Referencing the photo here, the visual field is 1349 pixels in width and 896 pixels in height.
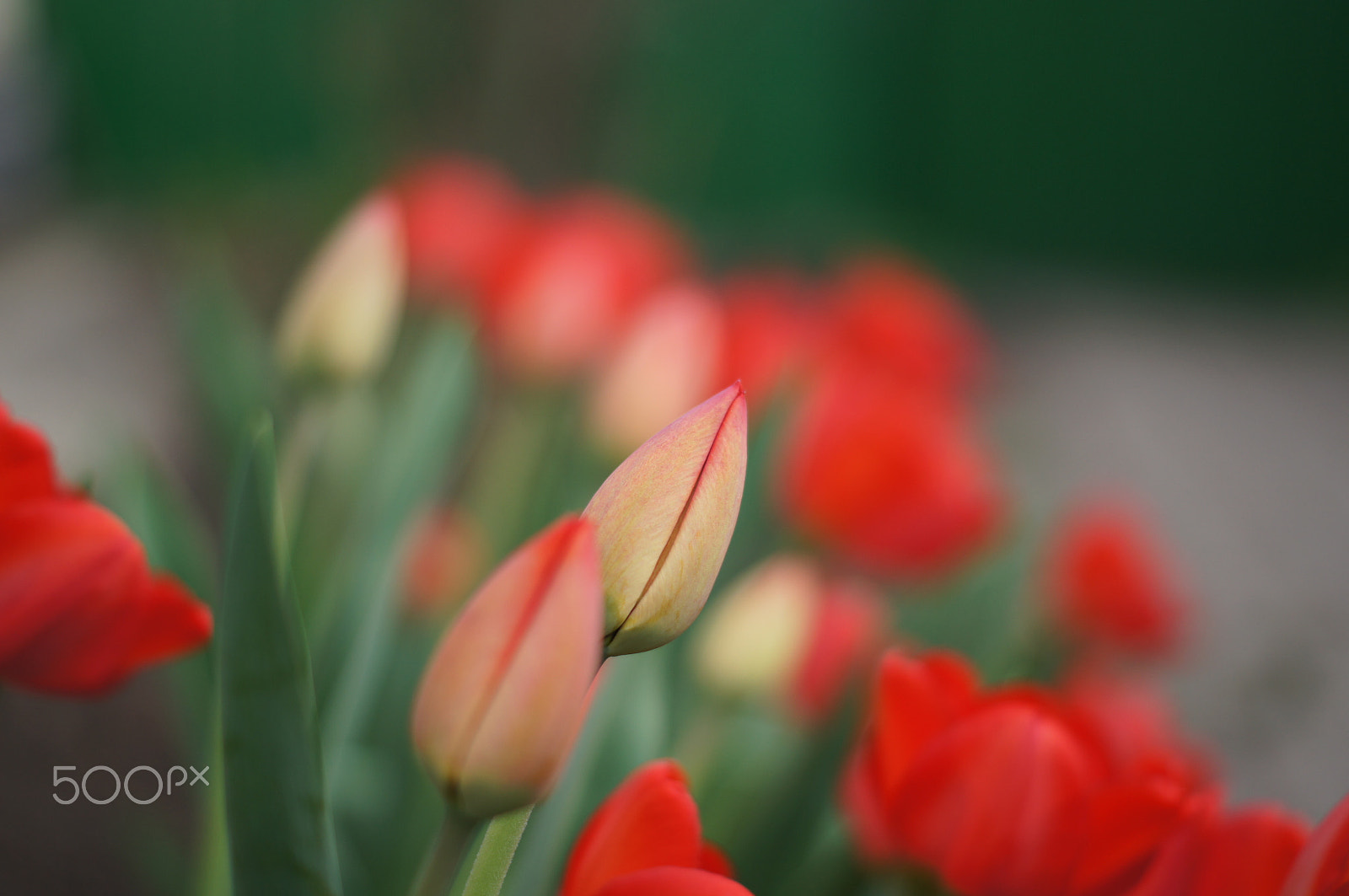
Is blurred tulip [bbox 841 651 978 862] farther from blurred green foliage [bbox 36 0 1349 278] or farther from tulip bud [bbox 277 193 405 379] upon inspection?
blurred green foliage [bbox 36 0 1349 278]

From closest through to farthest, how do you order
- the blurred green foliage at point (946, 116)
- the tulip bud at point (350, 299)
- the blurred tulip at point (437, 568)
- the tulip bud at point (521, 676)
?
1. the tulip bud at point (521, 676)
2. the tulip bud at point (350, 299)
3. the blurred tulip at point (437, 568)
4. the blurred green foliage at point (946, 116)

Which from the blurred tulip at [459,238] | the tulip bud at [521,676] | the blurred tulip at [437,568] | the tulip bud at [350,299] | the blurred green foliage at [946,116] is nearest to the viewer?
the tulip bud at [521,676]

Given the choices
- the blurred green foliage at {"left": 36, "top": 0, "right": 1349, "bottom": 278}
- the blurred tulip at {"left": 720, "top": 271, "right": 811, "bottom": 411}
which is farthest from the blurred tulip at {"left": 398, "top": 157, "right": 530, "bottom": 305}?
the blurred green foliage at {"left": 36, "top": 0, "right": 1349, "bottom": 278}

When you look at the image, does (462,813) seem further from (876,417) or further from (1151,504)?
(1151,504)

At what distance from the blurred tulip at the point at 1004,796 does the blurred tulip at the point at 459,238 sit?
30 cm

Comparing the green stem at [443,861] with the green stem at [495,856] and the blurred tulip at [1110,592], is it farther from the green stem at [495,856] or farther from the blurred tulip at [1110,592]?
the blurred tulip at [1110,592]

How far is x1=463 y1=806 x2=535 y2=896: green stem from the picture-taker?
5.5 inches

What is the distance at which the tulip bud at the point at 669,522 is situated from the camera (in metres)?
0.13

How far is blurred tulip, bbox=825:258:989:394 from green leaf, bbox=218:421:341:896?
35 centimetres

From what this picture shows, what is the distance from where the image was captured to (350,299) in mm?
233

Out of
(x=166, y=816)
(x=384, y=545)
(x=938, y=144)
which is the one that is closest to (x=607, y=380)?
(x=384, y=545)

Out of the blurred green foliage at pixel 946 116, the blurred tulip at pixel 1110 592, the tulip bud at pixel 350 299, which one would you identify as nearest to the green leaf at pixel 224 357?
the tulip bud at pixel 350 299

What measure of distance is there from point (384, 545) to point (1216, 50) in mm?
2346

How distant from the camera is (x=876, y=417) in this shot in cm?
34
